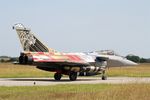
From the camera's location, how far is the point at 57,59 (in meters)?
33.6

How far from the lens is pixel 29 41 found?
113 feet

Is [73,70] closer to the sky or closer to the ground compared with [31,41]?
closer to the ground

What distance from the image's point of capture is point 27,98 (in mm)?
16469

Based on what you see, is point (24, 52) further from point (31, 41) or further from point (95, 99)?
point (95, 99)

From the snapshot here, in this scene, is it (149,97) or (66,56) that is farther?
(66,56)

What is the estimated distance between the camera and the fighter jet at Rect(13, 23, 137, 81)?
32.7 metres

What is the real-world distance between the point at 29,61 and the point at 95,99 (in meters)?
17.1

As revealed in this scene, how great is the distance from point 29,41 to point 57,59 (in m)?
2.77

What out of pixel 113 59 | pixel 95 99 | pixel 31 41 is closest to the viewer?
pixel 95 99

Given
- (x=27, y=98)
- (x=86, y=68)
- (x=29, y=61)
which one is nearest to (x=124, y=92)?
(x=27, y=98)

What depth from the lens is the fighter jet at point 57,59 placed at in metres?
32.7

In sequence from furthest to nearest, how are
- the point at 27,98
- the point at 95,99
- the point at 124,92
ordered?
the point at 124,92, the point at 27,98, the point at 95,99

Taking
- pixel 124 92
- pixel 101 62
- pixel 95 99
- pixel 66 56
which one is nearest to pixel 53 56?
pixel 66 56

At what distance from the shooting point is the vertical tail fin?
34.3 metres
